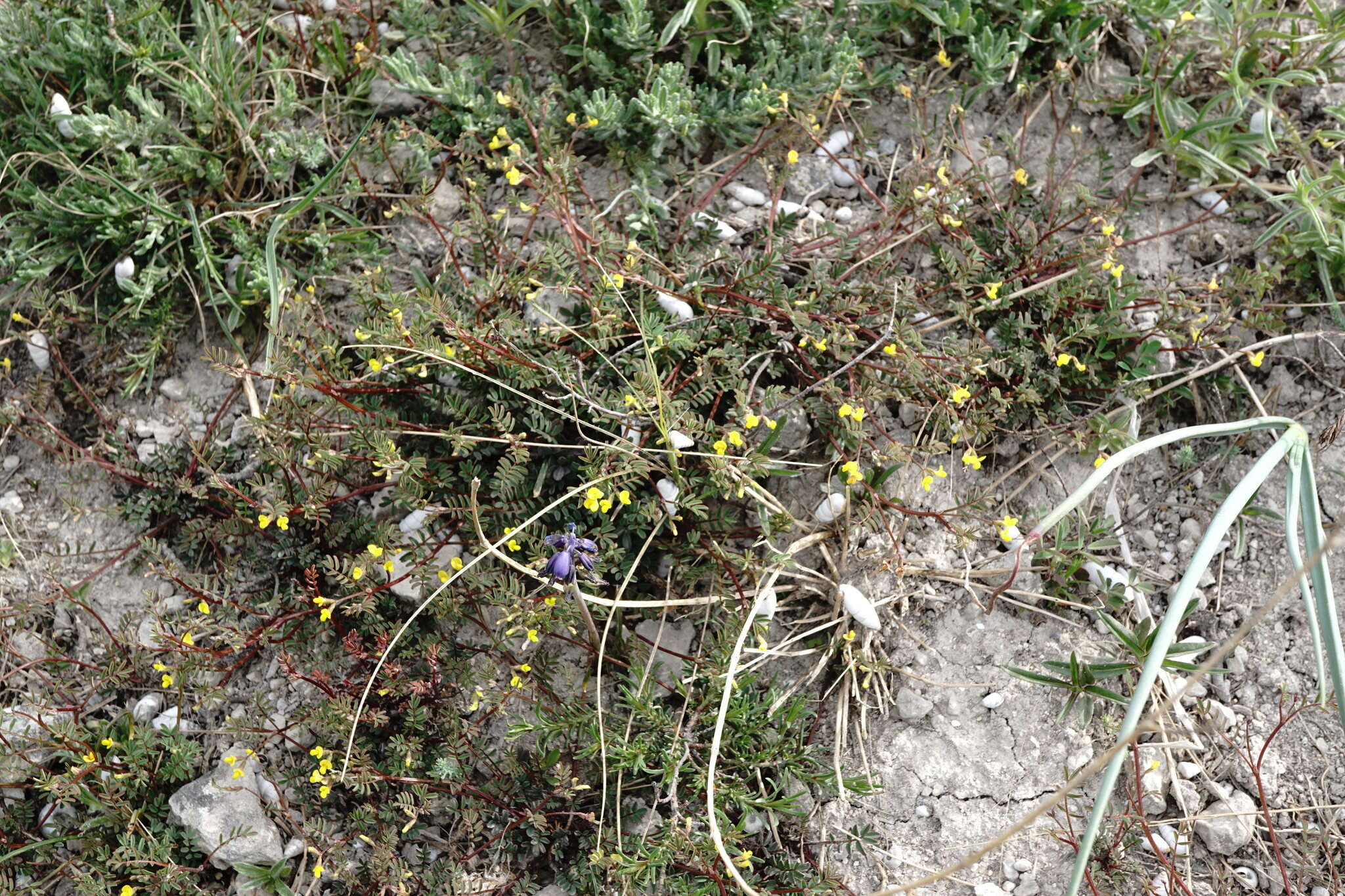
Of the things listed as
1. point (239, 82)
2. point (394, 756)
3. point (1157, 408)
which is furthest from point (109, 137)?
point (1157, 408)

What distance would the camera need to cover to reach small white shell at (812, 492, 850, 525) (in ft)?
9.14

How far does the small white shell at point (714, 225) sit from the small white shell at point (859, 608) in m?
1.17

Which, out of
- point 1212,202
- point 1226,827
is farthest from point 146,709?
point 1212,202

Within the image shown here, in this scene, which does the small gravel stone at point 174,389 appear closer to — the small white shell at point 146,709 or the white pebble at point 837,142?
the small white shell at point 146,709

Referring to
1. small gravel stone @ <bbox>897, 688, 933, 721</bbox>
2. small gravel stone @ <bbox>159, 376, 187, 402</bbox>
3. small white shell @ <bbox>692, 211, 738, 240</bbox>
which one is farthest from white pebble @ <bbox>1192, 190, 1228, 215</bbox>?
small gravel stone @ <bbox>159, 376, 187, 402</bbox>

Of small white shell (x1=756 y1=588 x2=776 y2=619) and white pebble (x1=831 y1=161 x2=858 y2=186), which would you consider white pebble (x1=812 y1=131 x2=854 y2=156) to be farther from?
small white shell (x1=756 y1=588 x2=776 y2=619)

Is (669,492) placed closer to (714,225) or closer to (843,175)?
(714,225)

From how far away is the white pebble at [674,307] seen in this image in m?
2.85

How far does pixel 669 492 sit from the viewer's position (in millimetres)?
2697

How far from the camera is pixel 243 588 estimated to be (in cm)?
293

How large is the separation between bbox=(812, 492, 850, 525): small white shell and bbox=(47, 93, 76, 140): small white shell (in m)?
2.62

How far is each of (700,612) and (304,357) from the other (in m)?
1.34

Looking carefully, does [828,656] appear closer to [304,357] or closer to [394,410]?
[394,410]

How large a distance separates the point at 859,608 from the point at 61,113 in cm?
292
